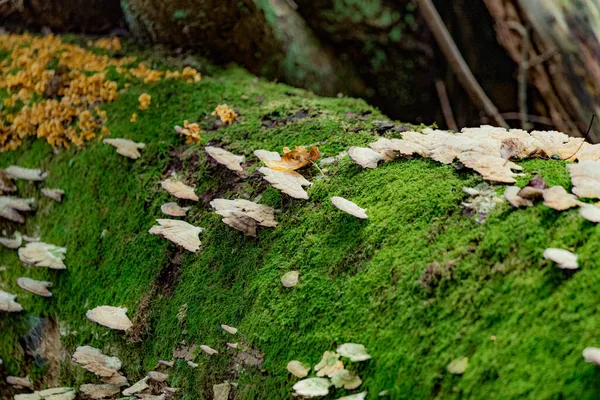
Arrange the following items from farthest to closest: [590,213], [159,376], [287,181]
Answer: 1. [287,181]
2. [159,376]
3. [590,213]

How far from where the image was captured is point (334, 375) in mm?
1829

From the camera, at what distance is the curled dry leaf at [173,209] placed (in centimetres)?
279

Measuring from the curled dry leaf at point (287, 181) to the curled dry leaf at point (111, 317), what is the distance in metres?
0.98

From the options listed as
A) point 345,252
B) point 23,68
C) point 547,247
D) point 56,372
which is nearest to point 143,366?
point 56,372

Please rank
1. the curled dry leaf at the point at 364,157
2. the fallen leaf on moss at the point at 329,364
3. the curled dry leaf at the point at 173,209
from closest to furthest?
the fallen leaf on moss at the point at 329,364
the curled dry leaf at the point at 364,157
the curled dry leaf at the point at 173,209

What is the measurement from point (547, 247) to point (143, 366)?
6.08 ft

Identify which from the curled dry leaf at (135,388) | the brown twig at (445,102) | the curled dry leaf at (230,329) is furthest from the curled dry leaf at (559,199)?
the brown twig at (445,102)

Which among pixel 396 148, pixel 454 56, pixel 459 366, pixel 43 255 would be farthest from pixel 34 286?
pixel 454 56

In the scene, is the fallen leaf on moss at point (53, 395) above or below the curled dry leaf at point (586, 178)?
below

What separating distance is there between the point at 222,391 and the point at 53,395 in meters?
1.05

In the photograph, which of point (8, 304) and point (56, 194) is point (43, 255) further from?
point (56, 194)

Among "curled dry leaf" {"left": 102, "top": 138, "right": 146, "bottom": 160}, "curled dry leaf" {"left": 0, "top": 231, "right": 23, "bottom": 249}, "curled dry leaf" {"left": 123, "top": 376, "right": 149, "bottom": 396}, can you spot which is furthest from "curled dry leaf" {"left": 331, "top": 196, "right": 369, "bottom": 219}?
"curled dry leaf" {"left": 0, "top": 231, "right": 23, "bottom": 249}

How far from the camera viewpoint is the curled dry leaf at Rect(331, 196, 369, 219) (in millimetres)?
2203

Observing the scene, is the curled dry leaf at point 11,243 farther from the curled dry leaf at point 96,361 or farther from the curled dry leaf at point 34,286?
the curled dry leaf at point 96,361
